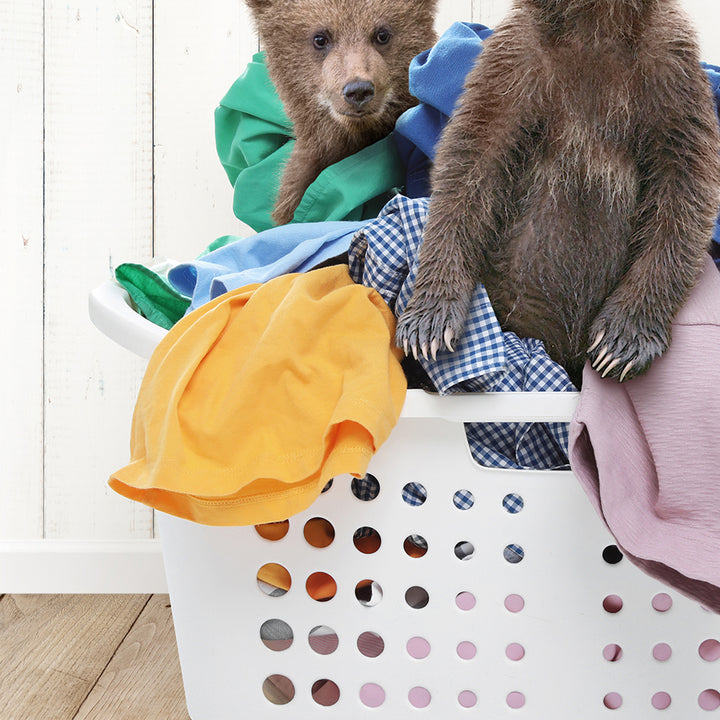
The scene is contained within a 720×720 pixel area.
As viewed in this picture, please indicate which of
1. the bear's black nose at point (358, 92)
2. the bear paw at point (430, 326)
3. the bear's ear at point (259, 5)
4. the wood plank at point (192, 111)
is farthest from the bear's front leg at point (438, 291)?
the wood plank at point (192, 111)

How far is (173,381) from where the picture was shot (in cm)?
62

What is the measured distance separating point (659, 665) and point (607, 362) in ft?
0.84

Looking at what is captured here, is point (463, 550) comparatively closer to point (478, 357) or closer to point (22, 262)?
point (478, 357)

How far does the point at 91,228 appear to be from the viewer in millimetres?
1379

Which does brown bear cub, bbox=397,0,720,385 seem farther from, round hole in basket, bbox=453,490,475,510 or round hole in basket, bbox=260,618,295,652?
round hole in basket, bbox=260,618,295,652

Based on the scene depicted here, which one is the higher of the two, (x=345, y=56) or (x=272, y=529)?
(x=345, y=56)

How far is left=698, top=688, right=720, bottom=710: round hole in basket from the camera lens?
636mm

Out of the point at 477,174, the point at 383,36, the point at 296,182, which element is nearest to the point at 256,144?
the point at 296,182

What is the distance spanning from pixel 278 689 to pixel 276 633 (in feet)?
0.20

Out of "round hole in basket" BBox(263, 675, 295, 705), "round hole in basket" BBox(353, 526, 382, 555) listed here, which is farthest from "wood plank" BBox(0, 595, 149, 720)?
"round hole in basket" BBox(353, 526, 382, 555)

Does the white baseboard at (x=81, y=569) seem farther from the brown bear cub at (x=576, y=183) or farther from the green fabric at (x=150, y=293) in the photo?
the brown bear cub at (x=576, y=183)

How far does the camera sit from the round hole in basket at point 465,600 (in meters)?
0.65

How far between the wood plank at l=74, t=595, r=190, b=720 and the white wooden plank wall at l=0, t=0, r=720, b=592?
265 millimetres

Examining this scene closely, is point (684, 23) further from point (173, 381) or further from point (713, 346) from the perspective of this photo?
point (173, 381)
